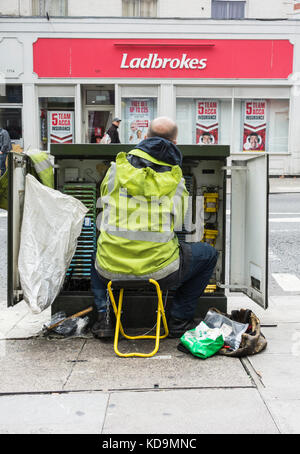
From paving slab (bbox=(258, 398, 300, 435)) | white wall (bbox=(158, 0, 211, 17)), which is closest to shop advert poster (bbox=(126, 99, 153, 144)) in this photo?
white wall (bbox=(158, 0, 211, 17))

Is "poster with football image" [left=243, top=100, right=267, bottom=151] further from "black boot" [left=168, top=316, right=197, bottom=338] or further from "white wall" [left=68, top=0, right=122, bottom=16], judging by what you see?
"black boot" [left=168, top=316, right=197, bottom=338]

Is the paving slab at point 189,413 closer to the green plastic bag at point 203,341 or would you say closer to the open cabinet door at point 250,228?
the green plastic bag at point 203,341

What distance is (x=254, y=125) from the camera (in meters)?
18.1

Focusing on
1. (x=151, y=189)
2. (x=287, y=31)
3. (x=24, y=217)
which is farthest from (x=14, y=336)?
(x=287, y=31)

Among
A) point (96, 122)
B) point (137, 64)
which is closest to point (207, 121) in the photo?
point (137, 64)

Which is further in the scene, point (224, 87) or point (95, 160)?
point (224, 87)

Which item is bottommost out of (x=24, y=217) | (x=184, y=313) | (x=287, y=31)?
(x=184, y=313)

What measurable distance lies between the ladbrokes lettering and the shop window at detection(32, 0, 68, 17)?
9.31 ft

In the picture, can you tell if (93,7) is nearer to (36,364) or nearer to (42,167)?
(42,167)

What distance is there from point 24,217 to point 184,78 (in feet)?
47.2
